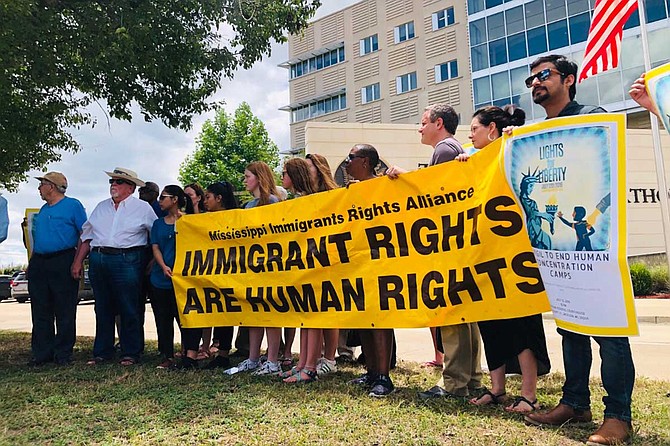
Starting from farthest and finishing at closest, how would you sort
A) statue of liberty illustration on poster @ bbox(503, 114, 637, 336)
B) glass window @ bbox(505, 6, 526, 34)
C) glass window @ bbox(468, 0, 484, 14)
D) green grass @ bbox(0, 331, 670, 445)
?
glass window @ bbox(468, 0, 484, 14)
glass window @ bbox(505, 6, 526, 34)
green grass @ bbox(0, 331, 670, 445)
statue of liberty illustration on poster @ bbox(503, 114, 637, 336)

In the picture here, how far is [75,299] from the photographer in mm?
6422

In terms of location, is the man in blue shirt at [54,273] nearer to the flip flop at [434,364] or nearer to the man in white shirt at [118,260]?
the man in white shirt at [118,260]

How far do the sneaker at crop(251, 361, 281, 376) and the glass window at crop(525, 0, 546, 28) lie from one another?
29068 millimetres

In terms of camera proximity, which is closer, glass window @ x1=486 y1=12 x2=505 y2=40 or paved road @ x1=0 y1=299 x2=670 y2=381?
paved road @ x1=0 y1=299 x2=670 y2=381

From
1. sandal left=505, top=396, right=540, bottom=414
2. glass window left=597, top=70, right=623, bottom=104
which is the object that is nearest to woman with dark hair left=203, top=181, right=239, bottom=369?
sandal left=505, top=396, right=540, bottom=414

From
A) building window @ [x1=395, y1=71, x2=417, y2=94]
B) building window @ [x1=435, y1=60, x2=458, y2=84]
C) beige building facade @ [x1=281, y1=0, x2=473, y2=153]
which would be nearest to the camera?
building window @ [x1=435, y1=60, x2=458, y2=84]

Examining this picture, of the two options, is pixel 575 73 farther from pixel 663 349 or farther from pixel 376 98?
pixel 376 98

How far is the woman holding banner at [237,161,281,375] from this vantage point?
5.47 metres

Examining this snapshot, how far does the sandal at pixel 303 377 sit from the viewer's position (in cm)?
498

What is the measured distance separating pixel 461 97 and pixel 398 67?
6671mm

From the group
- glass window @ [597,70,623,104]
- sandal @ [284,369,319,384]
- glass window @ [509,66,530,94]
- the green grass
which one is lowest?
the green grass

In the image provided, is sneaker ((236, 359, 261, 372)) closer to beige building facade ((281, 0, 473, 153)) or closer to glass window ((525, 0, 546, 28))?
glass window ((525, 0, 546, 28))

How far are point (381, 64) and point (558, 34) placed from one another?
16036 mm

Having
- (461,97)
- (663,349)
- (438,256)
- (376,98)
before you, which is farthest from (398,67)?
(438,256)
